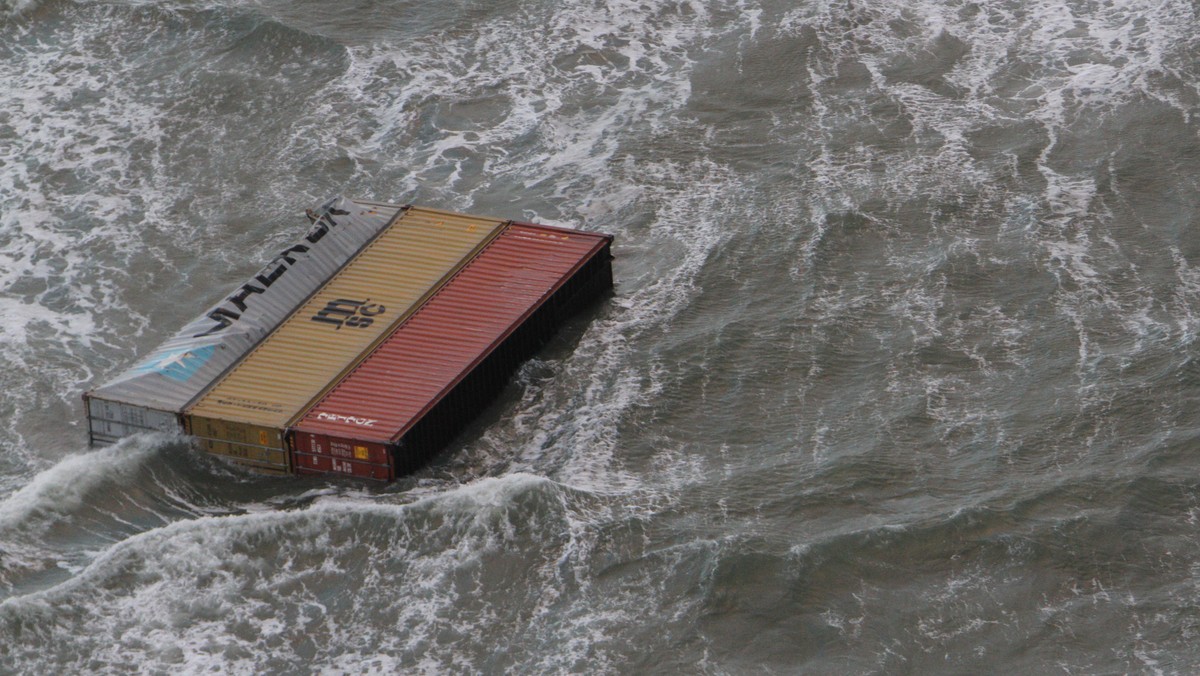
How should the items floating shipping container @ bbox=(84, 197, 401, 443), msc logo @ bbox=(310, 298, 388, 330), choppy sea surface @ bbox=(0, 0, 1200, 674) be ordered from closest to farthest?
choppy sea surface @ bbox=(0, 0, 1200, 674) → floating shipping container @ bbox=(84, 197, 401, 443) → msc logo @ bbox=(310, 298, 388, 330)

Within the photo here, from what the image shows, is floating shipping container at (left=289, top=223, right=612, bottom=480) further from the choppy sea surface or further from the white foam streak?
the white foam streak

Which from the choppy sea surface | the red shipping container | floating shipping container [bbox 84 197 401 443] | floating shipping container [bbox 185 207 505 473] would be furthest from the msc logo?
the red shipping container

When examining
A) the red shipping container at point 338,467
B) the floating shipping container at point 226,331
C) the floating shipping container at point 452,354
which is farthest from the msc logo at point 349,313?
the red shipping container at point 338,467

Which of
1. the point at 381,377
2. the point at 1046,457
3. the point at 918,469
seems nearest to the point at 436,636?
the point at 381,377

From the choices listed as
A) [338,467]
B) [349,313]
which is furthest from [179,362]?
[338,467]

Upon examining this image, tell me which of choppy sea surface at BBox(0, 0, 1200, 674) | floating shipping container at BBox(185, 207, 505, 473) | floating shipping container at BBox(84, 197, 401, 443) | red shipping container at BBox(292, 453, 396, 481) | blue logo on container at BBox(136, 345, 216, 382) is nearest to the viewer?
choppy sea surface at BBox(0, 0, 1200, 674)

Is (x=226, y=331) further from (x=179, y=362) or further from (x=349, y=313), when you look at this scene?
(x=349, y=313)

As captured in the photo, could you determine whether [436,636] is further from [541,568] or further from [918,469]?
[918,469]
